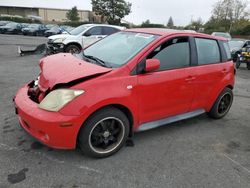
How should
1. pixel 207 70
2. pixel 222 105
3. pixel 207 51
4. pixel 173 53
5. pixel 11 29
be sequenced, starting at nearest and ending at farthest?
pixel 173 53
pixel 207 70
pixel 207 51
pixel 222 105
pixel 11 29

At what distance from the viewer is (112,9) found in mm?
65500

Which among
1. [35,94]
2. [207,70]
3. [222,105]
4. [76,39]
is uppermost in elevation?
[76,39]

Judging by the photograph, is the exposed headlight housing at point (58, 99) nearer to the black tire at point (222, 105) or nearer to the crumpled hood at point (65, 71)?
the crumpled hood at point (65, 71)

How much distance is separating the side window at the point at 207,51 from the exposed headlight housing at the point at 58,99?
231 cm

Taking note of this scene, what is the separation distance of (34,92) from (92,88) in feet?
3.40

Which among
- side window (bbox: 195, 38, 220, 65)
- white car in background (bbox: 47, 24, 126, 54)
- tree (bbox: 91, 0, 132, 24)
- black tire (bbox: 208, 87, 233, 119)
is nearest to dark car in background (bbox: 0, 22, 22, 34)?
white car in background (bbox: 47, 24, 126, 54)

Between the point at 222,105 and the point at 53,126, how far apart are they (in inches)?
137

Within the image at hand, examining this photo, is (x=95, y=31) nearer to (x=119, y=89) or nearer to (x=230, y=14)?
(x=119, y=89)

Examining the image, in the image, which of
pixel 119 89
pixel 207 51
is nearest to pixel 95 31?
pixel 207 51

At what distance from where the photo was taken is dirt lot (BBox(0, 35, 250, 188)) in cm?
287

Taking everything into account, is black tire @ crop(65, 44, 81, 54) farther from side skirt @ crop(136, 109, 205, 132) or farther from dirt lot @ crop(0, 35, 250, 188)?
side skirt @ crop(136, 109, 205, 132)

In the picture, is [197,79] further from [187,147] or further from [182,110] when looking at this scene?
[187,147]

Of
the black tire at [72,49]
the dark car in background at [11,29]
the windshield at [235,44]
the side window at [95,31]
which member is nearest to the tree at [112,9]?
the dark car in background at [11,29]

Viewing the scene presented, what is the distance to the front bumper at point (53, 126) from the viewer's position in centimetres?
285
